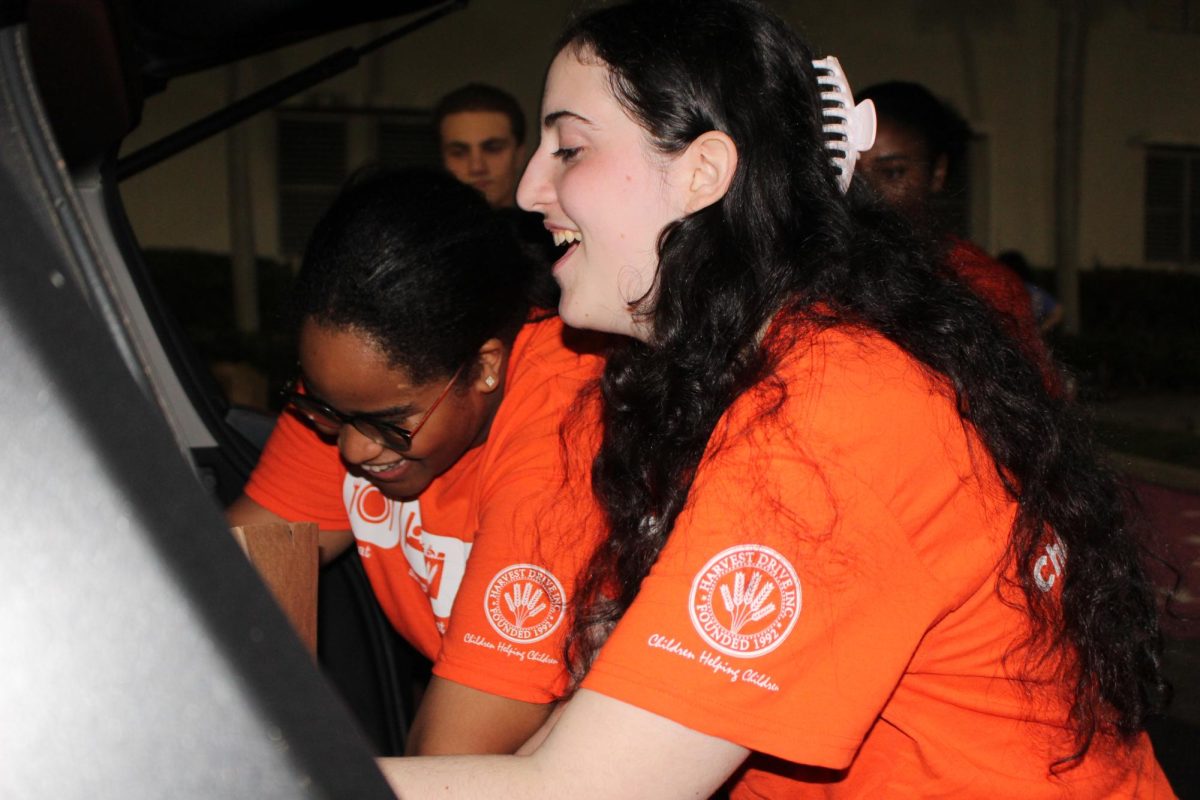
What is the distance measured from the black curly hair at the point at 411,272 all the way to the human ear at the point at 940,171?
5.30 ft

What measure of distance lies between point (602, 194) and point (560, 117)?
0.12 m

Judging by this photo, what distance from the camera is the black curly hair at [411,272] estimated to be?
6.07 feet

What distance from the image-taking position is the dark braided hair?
1.29 metres

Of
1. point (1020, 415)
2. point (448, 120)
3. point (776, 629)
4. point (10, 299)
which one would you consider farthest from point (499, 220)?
point (448, 120)

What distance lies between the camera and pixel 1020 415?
131 cm

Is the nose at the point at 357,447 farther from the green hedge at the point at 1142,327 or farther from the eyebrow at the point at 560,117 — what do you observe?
the green hedge at the point at 1142,327

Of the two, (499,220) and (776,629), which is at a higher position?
(499,220)

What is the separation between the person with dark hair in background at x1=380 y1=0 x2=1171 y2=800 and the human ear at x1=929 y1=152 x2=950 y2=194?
179 centimetres

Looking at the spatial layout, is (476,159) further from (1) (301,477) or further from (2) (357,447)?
(2) (357,447)

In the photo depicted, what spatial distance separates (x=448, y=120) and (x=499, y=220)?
2.12m

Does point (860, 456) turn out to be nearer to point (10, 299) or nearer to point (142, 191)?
point (10, 299)

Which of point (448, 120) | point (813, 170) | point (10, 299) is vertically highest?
point (448, 120)

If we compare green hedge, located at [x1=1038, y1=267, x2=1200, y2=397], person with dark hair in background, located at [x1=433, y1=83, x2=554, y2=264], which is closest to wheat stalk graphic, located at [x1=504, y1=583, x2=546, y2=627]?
person with dark hair in background, located at [x1=433, y1=83, x2=554, y2=264]

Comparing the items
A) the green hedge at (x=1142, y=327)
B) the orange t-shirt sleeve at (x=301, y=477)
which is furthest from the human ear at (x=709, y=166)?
the green hedge at (x=1142, y=327)
